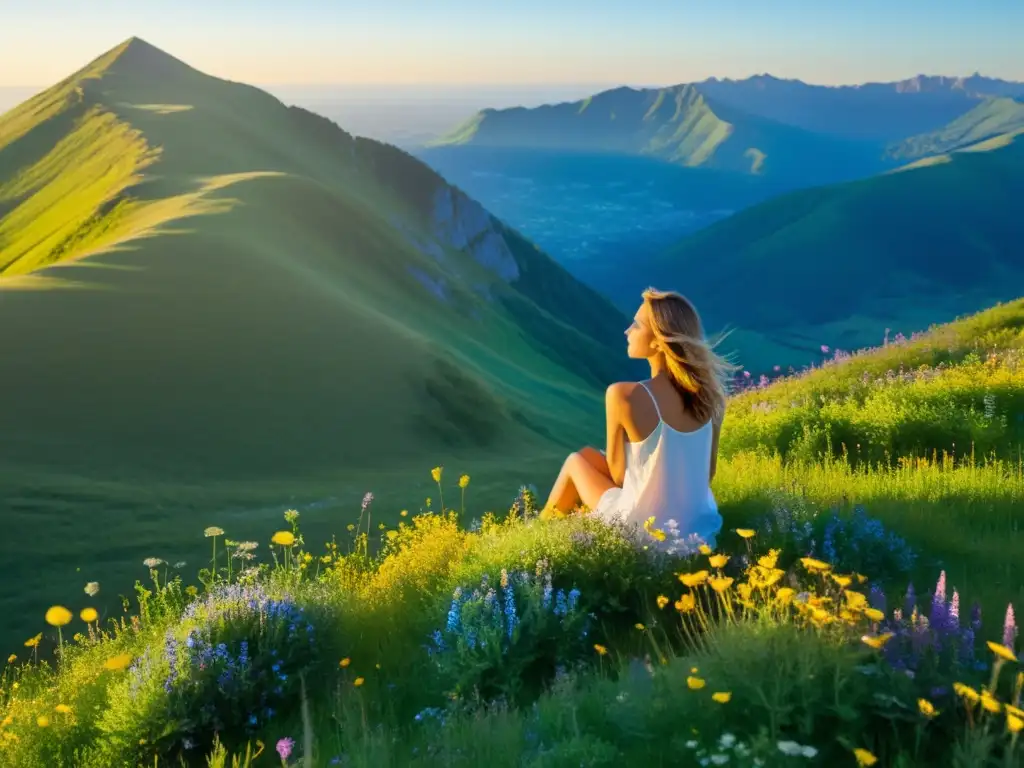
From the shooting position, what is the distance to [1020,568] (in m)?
5.82

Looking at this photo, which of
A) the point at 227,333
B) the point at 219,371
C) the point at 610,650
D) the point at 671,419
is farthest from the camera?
the point at 227,333

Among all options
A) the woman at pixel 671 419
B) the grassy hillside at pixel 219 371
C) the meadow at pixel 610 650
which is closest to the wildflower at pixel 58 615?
the meadow at pixel 610 650

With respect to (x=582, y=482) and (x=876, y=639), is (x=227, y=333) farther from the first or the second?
(x=876, y=639)

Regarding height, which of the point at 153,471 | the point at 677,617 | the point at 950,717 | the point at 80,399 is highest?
the point at 950,717

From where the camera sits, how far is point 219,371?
1243 inches

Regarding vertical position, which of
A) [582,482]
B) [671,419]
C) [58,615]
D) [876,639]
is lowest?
[58,615]

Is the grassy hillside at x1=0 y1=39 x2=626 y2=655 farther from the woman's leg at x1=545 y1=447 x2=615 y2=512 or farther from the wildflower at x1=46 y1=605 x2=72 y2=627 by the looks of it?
the woman's leg at x1=545 y1=447 x2=615 y2=512

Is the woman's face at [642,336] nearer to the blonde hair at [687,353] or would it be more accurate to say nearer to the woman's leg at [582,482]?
the blonde hair at [687,353]

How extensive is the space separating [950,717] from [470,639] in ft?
8.19

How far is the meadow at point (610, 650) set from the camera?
11.7 ft

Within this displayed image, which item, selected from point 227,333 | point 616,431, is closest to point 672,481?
point 616,431

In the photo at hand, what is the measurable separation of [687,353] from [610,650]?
2.12 meters

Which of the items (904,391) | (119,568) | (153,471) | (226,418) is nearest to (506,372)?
(226,418)

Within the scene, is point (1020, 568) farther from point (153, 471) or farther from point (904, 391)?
point (153, 471)
